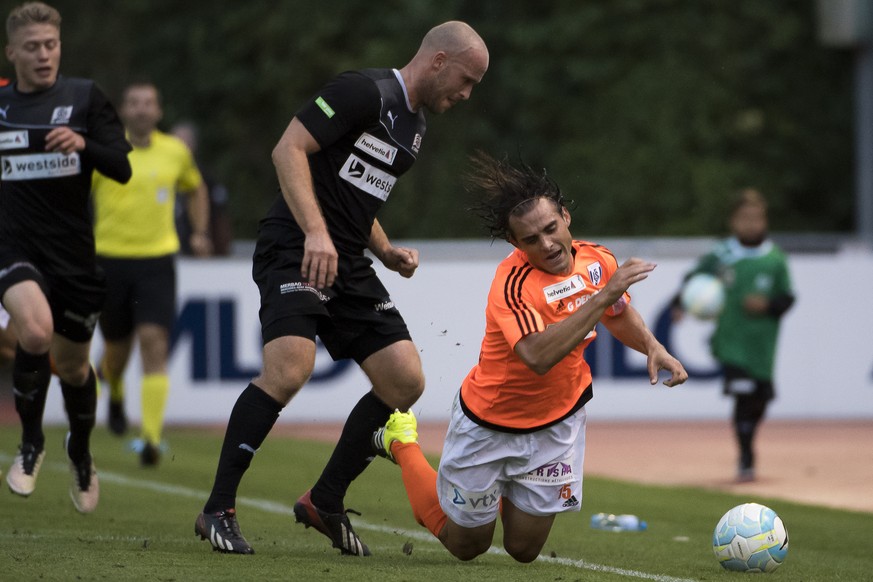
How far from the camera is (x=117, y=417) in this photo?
12477 millimetres

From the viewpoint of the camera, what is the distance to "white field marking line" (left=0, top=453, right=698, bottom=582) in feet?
21.9

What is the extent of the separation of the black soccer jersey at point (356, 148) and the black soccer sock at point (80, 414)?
2075 mm

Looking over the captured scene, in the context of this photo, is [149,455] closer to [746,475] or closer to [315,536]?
[315,536]

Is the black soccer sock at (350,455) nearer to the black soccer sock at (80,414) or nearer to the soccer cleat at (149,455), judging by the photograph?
the black soccer sock at (80,414)

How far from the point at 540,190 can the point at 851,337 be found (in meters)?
9.58

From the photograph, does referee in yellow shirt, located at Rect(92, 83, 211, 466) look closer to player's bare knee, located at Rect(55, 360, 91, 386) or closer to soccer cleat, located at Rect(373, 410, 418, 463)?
player's bare knee, located at Rect(55, 360, 91, 386)

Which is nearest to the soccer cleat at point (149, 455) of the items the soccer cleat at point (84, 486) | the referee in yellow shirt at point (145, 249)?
the referee in yellow shirt at point (145, 249)

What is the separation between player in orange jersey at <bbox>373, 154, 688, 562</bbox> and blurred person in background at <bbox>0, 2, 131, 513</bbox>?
2.15m

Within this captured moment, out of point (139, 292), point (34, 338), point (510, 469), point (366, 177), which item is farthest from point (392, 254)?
point (139, 292)

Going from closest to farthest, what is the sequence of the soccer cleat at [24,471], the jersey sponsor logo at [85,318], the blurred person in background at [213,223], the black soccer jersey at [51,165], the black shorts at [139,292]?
the soccer cleat at [24,471] → the black soccer jersey at [51,165] → the jersey sponsor logo at [85,318] → the black shorts at [139,292] → the blurred person in background at [213,223]

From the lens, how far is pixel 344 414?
1524 cm

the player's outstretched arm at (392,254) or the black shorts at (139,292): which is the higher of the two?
the player's outstretched arm at (392,254)

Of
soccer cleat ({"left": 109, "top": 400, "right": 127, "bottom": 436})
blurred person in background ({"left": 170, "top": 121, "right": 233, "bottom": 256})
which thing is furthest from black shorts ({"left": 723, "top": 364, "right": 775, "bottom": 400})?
blurred person in background ({"left": 170, "top": 121, "right": 233, "bottom": 256})

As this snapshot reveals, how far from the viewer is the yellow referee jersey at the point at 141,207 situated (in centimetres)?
1128
